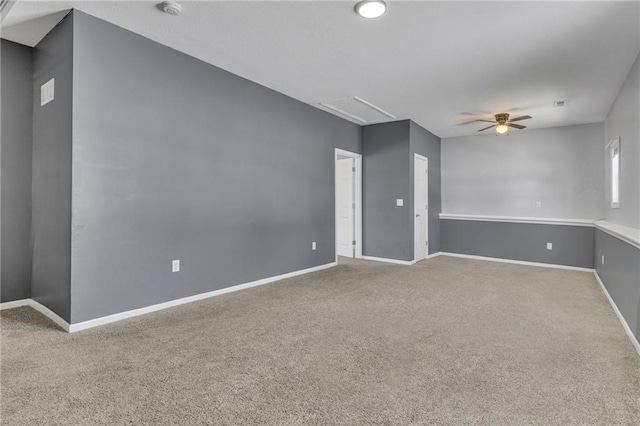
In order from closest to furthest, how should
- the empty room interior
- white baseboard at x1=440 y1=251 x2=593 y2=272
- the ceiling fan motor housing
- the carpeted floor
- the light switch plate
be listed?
the carpeted floor, the empty room interior, the light switch plate, the ceiling fan motor housing, white baseboard at x1=440 y1=251 x2=593 y2=272

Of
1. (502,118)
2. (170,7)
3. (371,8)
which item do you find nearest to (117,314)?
(170,7)

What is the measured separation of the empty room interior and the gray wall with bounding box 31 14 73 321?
0.03m

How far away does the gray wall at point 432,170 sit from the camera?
6293mm

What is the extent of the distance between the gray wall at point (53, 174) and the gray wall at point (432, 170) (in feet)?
16.3

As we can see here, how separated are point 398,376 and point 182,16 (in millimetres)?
3180

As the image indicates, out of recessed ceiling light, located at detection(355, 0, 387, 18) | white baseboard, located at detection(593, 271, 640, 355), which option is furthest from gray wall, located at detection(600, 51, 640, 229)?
recessed ceiling light, located at detection(355, 0, 387, 18)

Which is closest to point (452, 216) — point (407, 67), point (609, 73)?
point (609, 73)

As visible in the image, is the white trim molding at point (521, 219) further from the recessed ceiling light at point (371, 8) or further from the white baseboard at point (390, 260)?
the recessed ceiling light at point (371, 8)

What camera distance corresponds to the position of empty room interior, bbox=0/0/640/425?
6.63 ft

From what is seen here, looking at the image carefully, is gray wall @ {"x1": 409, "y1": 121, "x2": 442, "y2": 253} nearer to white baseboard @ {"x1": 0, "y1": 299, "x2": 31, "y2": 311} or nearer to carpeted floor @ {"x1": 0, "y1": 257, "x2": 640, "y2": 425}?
carpeted floor @ {"x1": 0, "y1": 257, "x2": 640, "y2": 425}

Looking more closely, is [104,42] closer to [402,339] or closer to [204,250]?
[204,250]

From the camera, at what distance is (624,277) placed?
10.4ft

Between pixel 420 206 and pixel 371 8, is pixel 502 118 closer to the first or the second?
pixel 420 206

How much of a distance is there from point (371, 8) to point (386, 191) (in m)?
3.94
